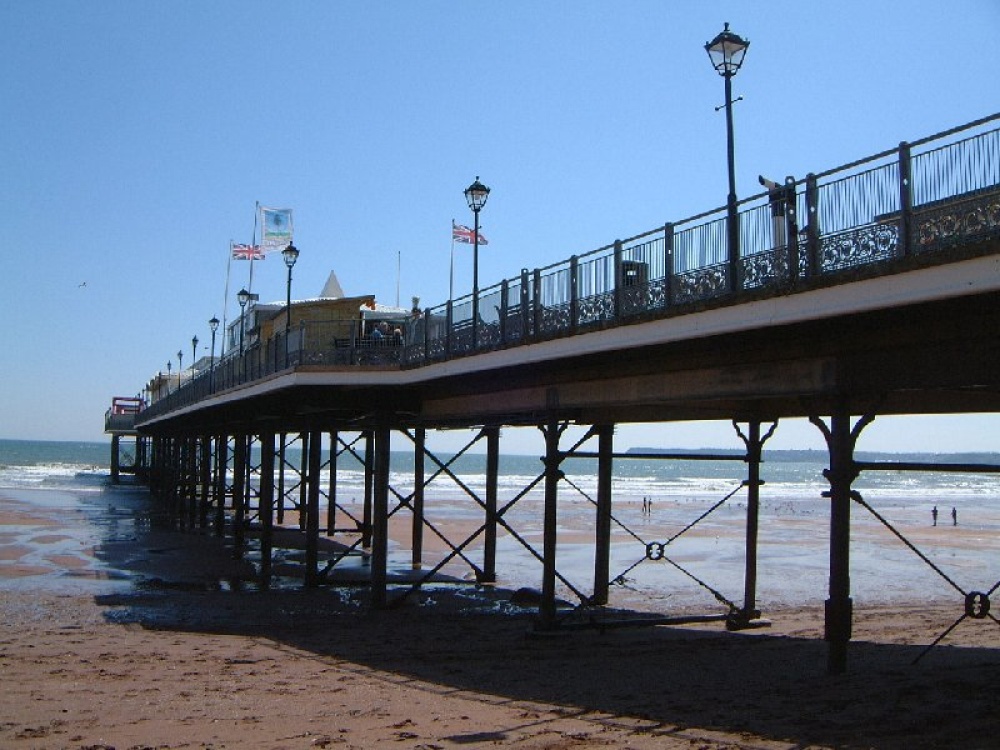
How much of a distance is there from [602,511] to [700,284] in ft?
22.2

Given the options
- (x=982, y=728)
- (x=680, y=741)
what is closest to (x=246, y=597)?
(x=680, y=741)

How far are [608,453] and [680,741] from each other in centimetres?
866

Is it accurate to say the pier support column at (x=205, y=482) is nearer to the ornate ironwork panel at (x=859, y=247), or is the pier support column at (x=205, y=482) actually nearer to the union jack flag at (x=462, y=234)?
the union jack flag at (x=462, y=234)

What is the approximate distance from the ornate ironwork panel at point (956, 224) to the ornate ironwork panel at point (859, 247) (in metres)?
0.20

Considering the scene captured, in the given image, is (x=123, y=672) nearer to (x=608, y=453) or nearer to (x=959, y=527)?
(x=608, y=453)

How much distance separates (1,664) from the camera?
1197cm

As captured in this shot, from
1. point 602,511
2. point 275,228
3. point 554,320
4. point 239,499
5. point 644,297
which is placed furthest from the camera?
point 275,228

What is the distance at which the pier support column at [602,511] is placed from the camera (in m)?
16.6

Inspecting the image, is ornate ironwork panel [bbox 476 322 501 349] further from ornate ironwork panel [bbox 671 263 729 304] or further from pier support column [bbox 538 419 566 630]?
ornate ironwork panel [bbox 671 263 729 304]

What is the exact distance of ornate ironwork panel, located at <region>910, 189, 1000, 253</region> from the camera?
7.47 meters

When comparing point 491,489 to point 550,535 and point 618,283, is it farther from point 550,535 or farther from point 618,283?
point 618,283

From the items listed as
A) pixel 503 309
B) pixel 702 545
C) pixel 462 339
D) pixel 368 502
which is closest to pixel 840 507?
pixel 503 309

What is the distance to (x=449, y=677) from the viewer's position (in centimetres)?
1156

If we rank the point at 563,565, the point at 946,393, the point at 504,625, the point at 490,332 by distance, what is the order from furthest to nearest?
1. the point at 563,565
2. the point at 504,625
3. the point at 490,332
4. the point at 946,393
